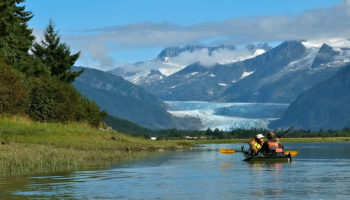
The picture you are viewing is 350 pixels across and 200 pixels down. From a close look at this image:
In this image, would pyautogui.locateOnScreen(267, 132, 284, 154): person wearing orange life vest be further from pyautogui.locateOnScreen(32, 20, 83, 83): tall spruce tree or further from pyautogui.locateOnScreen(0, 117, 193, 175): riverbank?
pyautogui.locateOnScreen(32, 20, 83, 83): tall spruce tree

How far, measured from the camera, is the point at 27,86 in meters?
77.7

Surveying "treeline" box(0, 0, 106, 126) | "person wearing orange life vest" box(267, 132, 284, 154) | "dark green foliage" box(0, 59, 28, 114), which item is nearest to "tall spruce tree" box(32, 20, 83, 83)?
"treeline" box(0, 0, 106, 126)

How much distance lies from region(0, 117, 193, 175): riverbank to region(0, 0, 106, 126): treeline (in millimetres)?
2282

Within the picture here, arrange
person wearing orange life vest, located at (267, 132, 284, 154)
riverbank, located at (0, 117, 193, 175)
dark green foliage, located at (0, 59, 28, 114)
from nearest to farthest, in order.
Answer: riverbank, located at (0, 117, 193, 175) < person wearing orange life vest, located at (267, 132, 284, 154) < dark green foliage, located at (0, 59, 28, 114)

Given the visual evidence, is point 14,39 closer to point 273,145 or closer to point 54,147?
point 54,147

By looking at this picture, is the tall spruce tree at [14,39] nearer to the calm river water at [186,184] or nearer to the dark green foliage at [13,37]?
the dark green foliage at [13,37]

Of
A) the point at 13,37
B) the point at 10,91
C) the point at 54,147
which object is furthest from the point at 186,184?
the point at 13,37

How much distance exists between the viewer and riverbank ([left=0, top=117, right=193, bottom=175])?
4494 cm

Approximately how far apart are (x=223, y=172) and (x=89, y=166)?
11.4 m

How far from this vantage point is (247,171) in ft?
145

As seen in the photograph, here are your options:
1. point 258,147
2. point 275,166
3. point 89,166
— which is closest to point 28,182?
point 89,166

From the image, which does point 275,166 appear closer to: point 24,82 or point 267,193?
point 267,193

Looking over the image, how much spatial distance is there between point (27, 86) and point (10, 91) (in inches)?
324

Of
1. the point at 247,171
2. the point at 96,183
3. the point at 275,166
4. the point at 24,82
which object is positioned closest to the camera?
the point at 96,183
